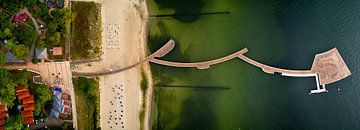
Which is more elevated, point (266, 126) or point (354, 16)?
point (354, 16)

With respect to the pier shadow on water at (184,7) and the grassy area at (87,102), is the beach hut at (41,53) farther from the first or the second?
the pier shadow on water at (184,7)

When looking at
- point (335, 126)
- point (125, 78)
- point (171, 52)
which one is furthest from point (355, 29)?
point (125, 78)

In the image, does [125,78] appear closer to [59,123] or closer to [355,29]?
[59,123]

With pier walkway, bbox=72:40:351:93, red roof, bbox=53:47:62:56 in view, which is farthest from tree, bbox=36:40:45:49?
pier walkway, bbox=72:40:351:93

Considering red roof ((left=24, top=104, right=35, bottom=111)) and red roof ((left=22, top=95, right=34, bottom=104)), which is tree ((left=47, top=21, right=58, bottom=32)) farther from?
red roof ((left=24, top=104, right=35, bottom=111))

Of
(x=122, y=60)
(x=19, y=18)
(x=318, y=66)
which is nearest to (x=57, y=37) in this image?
(x=19, y=18)

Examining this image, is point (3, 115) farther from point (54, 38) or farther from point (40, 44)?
point (54, 38)

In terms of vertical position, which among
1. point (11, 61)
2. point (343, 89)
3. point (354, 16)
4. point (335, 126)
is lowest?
point (335, 126)
